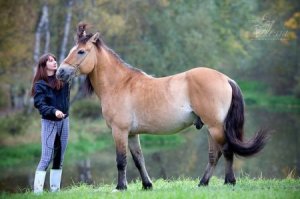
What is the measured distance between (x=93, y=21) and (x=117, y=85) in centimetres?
1754

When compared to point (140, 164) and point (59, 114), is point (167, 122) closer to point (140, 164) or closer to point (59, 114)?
point (140, 164)

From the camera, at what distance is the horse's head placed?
7.70m

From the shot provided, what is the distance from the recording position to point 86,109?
26812 mm

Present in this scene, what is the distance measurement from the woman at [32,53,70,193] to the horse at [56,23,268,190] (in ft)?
1.52

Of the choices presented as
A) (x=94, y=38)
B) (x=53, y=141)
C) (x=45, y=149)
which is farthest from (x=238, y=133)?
(x=45, y=149)

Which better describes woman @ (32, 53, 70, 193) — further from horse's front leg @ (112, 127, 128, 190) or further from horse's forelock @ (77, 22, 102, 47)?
horse's front leg @ (112, 127, 128, 190)

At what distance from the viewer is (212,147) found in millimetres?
7734

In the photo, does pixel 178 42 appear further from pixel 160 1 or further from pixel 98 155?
pixel 98 155

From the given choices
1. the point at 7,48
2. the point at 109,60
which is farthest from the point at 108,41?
the point at 109,60

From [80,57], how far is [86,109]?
19189mm

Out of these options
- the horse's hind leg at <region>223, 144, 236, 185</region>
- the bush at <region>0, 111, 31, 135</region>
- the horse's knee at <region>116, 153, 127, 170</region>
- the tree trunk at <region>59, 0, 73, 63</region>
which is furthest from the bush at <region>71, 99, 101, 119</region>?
the horse's hind leg at <region>223, 144, 236, 185</region>

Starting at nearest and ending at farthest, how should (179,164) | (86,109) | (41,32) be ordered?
(179,164)
(41,32)
(86,109)

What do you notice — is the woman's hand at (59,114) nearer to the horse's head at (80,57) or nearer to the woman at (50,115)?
the woman at (50,115)

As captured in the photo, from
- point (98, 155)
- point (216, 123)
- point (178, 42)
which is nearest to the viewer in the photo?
point (216, 123)
